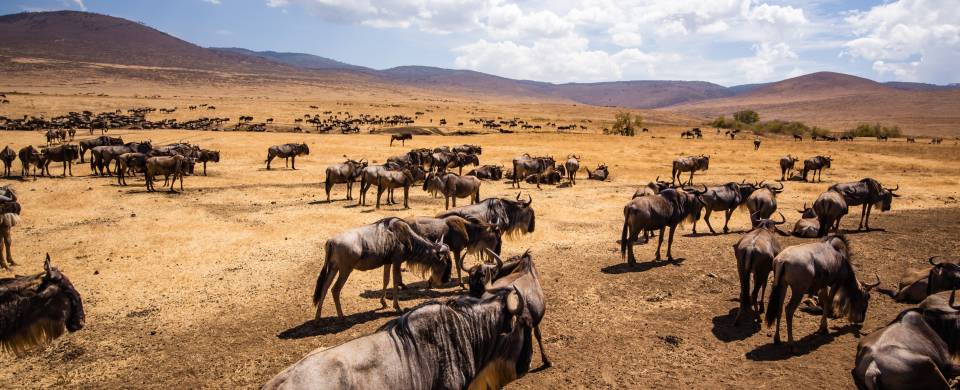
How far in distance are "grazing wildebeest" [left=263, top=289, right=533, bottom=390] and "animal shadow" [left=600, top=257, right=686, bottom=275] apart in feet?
22.8

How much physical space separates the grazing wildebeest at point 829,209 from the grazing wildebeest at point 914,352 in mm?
8187

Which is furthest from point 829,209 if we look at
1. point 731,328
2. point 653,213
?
point 731,328

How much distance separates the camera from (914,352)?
225 inches

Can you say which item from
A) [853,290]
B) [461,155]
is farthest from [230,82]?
[853,290]

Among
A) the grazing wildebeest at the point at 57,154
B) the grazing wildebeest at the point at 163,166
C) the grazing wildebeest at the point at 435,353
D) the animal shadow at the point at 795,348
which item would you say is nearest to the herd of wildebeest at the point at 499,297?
the grazing wildebeest at the point at 435,353

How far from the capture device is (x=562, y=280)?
11008 millimetres

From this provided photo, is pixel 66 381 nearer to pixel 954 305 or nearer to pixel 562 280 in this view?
pixel 562 280

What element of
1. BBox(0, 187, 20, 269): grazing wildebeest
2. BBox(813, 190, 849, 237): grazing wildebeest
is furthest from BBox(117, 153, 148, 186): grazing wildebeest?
BBox(813, 190, 849, 237): grazing wildebeest

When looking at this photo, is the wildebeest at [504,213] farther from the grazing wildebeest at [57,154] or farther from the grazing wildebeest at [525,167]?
the grazing wildebeest at [57,154]

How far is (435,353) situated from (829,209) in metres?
14.2

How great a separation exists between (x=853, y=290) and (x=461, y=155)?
22.4 metres

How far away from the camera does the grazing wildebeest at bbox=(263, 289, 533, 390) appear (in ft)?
13.0

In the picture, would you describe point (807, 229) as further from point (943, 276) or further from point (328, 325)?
point (328, 325)

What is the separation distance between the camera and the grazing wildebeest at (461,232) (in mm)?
10484
